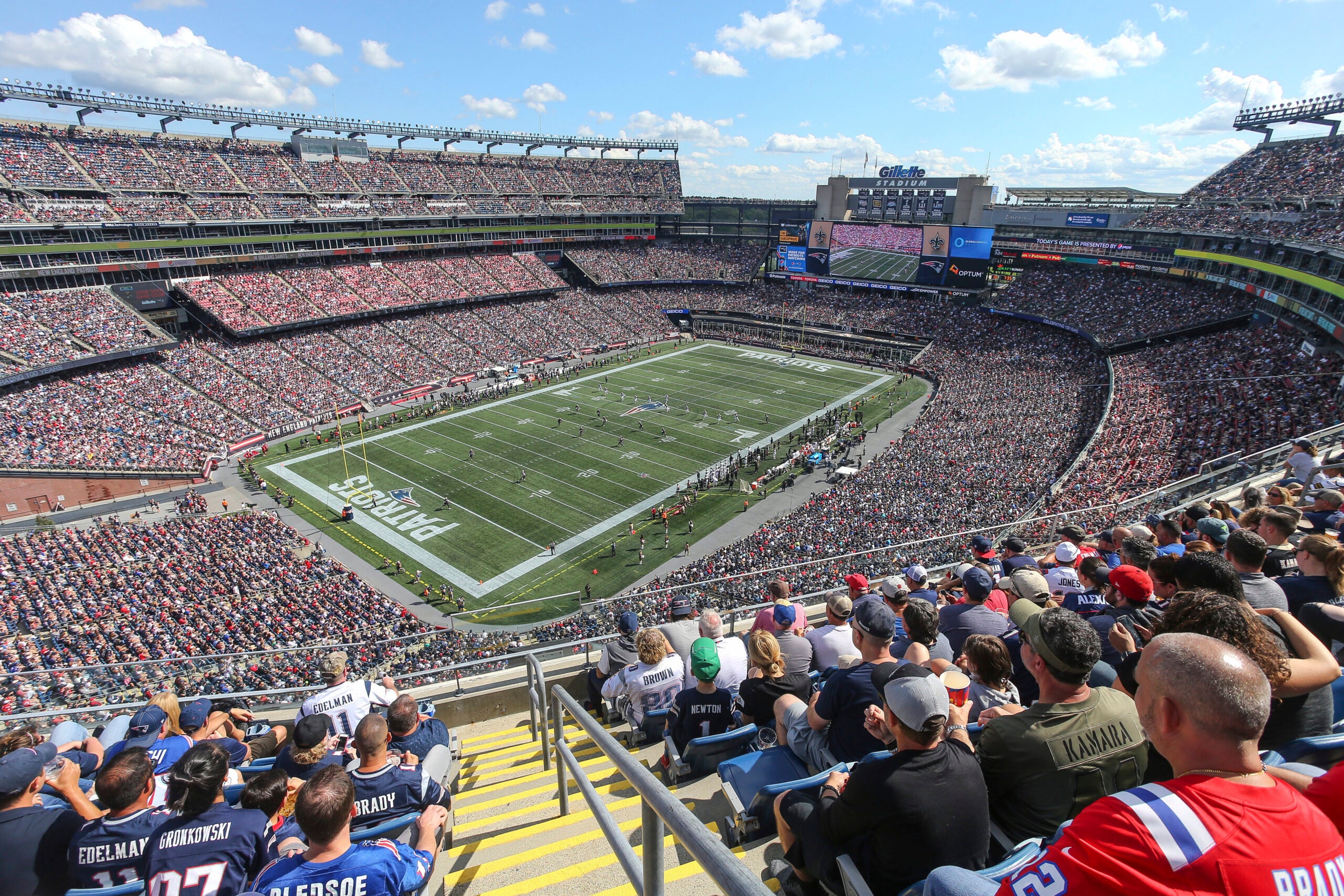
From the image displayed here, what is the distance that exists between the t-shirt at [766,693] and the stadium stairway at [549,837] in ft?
2.10

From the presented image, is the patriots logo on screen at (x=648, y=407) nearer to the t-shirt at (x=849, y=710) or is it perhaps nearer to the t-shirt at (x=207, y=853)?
the t-shirt at (x=849, y=710)

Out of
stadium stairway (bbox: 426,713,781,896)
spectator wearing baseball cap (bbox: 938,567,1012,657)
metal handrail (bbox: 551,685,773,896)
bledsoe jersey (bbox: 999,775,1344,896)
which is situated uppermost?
bledsoe jersey (bbox: 999,775,1344,896)

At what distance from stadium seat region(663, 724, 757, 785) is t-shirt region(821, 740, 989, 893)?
1.90m

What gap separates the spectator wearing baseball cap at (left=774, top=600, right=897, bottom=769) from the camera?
4012 millimetres

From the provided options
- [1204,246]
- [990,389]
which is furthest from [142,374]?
[1204,246]

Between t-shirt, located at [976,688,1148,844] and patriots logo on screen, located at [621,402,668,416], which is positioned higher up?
t-shirt, located at [976,688,1148,844]

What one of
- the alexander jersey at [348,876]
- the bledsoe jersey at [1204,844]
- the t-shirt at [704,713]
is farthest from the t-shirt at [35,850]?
the bledsoe jersey at [1204,844]

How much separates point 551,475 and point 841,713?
3145 cm

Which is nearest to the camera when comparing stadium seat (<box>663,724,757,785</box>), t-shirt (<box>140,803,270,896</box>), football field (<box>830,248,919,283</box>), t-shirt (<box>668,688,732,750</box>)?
t-shirt (<box>140,803,270,896</box>)

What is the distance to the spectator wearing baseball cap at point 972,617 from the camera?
6199 mm

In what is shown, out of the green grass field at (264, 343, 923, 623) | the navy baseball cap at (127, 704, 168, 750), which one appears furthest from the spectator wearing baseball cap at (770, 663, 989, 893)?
the green grass field at (264, 343, 923, 623)

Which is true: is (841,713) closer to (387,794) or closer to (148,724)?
(387,794)

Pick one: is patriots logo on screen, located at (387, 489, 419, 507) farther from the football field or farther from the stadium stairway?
the football field

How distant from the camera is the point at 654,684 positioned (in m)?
6.32
